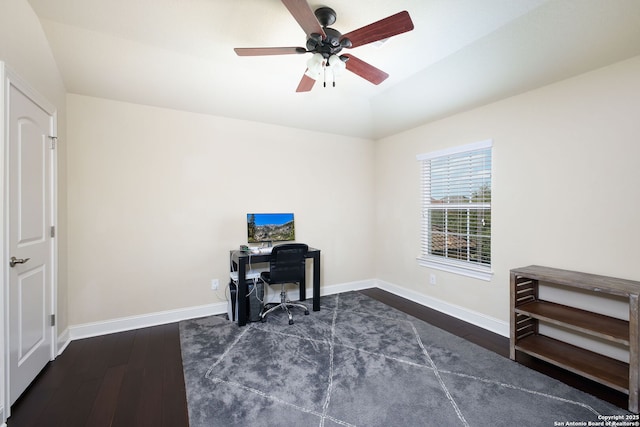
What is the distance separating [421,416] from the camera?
1650 millimetres

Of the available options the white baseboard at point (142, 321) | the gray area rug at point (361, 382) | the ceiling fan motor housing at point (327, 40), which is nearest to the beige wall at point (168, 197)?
the white baseboard at point (142, 321)

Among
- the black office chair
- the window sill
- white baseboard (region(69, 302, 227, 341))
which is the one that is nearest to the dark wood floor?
white baseboard (region(69, 302, 227, 341))

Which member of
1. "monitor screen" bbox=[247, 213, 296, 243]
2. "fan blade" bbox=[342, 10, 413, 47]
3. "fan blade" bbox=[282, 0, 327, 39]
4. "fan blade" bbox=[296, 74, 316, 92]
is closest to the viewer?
"fan blade" bbox=[282, 0, 327, 39]

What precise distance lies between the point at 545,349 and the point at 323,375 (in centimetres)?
174

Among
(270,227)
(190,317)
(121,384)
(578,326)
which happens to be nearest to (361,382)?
(578,326)

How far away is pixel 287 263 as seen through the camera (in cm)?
306

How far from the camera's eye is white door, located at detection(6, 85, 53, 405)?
1.74 m

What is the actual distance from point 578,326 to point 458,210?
1.56 m

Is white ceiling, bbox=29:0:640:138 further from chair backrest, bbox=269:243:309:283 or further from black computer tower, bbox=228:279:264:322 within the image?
black computer tower, bbox=228:279:264:322

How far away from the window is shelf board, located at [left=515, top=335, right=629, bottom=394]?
77 cm

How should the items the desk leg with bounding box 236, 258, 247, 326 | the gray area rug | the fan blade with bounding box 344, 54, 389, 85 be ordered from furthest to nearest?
the desk leg with bounding box 236, 258, 247, 326, the fan blade with bounding box 344, 54, 389, 85, the gray area rug

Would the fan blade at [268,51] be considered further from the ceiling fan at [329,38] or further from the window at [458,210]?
the window at [458,210]

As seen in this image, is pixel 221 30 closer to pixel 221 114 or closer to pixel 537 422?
pixel 221 114

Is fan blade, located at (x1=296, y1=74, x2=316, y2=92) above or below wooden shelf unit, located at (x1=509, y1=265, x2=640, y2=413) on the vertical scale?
above
